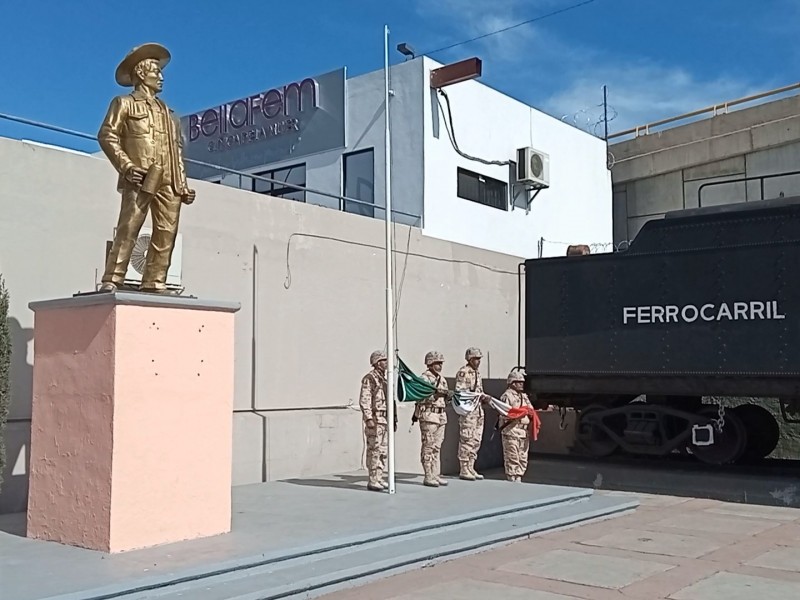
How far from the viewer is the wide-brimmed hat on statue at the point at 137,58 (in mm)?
7465

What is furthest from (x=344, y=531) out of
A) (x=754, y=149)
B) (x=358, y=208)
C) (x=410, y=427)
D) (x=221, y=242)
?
(x=754, y=149)

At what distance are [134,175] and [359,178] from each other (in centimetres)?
906

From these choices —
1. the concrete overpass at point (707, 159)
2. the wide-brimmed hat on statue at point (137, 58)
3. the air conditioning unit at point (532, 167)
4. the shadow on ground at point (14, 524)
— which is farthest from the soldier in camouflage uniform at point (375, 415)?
the concrete overpass at point (707, 159)

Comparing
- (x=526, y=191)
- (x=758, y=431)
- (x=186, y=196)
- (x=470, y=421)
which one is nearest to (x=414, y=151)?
(x=526, y=191)

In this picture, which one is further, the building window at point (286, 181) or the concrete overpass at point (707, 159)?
the concrete overpass at point (707, 159)

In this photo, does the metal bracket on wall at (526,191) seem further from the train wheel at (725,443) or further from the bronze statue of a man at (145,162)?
the bronze statue of a man at (145,162)

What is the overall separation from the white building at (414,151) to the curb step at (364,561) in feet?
22.1

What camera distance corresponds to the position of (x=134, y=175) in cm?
718

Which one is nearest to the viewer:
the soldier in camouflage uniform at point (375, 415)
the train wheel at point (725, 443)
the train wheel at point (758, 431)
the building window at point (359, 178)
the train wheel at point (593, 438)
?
the soldier in camouflage uniform at point (375, 415)

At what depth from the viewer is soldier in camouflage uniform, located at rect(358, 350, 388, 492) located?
1004 cm

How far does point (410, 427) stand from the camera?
13094 mm

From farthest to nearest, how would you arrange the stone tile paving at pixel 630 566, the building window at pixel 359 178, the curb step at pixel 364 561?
the building window at pixel 359 178, the stone tile paving at pixel 630 566, the curb step at pixel 364 561

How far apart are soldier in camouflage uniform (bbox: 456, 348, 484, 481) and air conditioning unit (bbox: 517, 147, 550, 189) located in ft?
20.9

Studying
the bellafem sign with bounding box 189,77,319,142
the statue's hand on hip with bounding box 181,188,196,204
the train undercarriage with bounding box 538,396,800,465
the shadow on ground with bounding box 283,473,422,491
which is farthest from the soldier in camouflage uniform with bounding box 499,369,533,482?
the bellafem sign with bounding box 189,77,319,142
